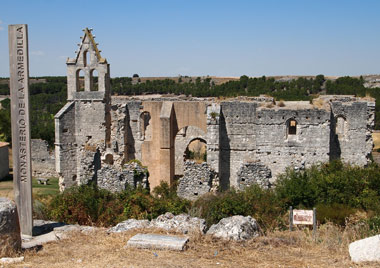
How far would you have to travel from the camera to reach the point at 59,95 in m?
66.6

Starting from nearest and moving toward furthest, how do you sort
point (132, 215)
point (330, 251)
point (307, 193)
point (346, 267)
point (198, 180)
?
point (346, 267), point (330, 251), point (132, 215), point (307, 193), point (198, 180)

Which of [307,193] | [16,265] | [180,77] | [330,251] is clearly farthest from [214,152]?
[180,77]

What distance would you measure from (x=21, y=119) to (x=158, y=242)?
12.2 ft

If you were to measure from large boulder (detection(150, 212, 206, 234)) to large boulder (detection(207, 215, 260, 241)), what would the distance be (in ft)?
0.89

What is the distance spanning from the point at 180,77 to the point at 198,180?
176ft

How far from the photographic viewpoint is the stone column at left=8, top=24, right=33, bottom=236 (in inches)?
344

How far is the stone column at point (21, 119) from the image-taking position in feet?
28.7

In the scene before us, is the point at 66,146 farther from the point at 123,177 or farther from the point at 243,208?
the point at 243,208

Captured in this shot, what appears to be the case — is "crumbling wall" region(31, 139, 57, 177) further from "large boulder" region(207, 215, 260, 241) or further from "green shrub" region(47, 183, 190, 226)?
"large boulder" region(207, 215, 260, 241)

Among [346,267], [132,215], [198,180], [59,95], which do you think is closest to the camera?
[346,267]

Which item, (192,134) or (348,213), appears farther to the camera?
(192,134)

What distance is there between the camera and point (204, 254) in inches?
297

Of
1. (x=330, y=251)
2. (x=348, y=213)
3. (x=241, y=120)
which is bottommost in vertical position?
(x=348, y=213)

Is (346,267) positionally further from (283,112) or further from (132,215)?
(283,112)
